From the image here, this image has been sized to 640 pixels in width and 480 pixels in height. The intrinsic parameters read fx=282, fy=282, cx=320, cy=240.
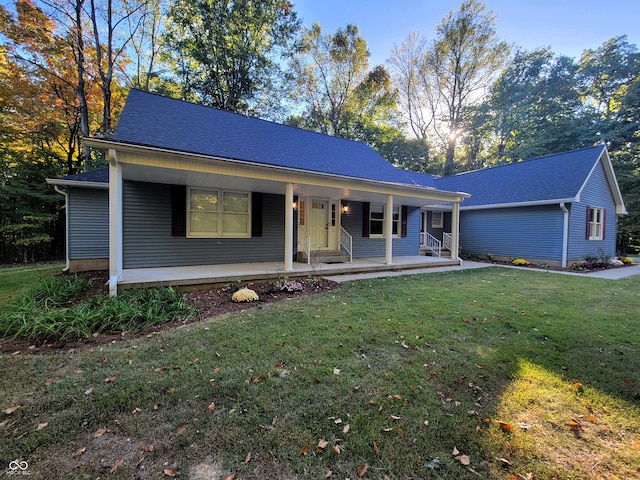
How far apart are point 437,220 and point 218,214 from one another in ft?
38.7

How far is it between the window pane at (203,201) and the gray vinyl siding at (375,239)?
4.54 meters

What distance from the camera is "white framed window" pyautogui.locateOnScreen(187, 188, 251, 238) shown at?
25.8 feet

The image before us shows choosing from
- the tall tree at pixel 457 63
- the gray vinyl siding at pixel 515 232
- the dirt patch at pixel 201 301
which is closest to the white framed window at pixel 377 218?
the dirt patch at pixel 201 301

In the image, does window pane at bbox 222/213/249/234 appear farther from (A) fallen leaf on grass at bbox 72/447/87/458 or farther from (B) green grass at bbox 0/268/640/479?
(A) fallen leaf on grass at bbox 72/447/87/458

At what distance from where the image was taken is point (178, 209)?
752cm

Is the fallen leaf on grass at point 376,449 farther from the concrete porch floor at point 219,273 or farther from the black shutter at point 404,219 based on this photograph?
the black shutter at point 404,219

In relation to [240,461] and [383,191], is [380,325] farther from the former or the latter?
[383,191]

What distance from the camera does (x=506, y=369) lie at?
2961mm

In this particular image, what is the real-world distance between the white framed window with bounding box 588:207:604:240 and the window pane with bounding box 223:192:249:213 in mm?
14391

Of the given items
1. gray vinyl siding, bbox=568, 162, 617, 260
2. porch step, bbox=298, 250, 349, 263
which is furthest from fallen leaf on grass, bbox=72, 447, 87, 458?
gray vinyl siding, bbox=568, 162, 617, 260

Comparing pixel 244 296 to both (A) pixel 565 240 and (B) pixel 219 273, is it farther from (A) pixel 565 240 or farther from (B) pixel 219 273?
(A) pixel 565 240

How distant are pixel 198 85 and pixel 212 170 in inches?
618

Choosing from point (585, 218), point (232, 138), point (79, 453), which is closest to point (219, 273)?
point (232, 138)

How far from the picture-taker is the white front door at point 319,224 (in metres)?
9.77
